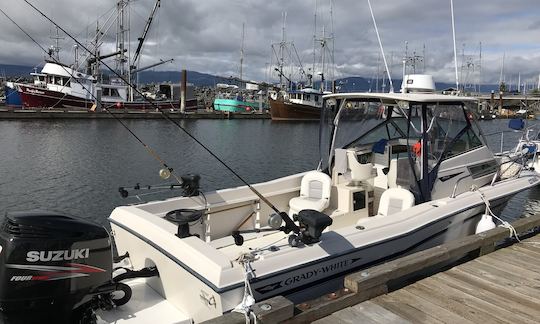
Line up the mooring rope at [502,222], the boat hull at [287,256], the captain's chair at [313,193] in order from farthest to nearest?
the captain's chair at [313,193], the mooring rope at [502,222], the boat hull at [287,256]

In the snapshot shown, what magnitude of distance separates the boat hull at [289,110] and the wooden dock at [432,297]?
42887mm

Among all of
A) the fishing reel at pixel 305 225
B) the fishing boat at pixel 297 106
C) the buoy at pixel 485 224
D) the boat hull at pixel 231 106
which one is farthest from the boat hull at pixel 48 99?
the fishing reel at pixel 305 225

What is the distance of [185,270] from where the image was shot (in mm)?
3828

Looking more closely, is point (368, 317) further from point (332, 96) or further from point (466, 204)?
point (332, 96)

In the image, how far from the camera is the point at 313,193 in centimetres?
659

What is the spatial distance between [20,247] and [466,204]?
5.44m

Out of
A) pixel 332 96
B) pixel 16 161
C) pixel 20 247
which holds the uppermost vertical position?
pixel 332 96

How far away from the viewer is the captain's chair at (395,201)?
5893 millimetres

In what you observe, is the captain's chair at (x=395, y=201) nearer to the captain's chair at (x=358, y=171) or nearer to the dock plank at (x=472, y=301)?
the captain's chair at (x=358, y=171)

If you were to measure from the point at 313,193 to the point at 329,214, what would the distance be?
0.41 m

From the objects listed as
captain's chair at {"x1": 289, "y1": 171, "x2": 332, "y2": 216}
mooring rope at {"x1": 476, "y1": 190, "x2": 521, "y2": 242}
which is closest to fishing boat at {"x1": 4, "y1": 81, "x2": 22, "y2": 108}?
→ captain's chair at {"x1": 289, "y1": 171, "x2": 332, "y2": 216}

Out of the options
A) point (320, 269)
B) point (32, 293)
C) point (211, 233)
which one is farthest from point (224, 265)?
point (211, 233)

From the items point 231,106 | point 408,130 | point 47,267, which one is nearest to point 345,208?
point 408,130

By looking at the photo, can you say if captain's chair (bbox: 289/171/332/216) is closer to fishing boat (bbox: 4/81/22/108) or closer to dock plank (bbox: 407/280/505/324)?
dock plank (bbox: 407/280/505/324)
